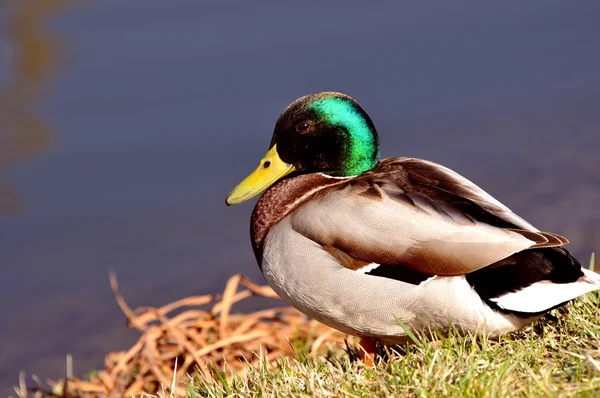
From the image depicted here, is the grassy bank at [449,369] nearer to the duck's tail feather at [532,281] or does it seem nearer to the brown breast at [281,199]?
the duck's tail feather at [532,281]

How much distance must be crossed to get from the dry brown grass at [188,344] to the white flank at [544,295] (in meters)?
1.47

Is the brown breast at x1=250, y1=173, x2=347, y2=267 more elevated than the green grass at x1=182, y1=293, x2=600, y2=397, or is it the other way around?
the brown breast at x1=250, y1=173, x2=347, y2=267

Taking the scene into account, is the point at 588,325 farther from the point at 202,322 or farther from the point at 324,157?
the point at 202,322

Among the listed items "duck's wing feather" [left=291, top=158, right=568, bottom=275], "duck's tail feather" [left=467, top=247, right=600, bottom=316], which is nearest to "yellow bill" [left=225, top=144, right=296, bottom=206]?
"duck's wing feather" [left=291, top=158, right=568, bottom=275]

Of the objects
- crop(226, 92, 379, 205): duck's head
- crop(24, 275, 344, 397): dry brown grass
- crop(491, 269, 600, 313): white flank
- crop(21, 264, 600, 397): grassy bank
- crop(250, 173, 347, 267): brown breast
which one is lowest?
crop(24, 275, 344, 397): dry brown grass

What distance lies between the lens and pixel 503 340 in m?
3.47

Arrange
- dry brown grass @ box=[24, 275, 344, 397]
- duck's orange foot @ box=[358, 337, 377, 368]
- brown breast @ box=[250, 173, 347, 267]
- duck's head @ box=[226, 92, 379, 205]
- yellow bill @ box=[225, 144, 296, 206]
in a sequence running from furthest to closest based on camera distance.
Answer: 1. dry brown grass @ box=[24, 275, 344, 397]
2. yellow bill @ box=[225, 144, 296, 206]
3. duck's head @ box=[226, 92, 379, 205]
4. brown breast @ box=[250, 173, 347, 267]
5. duck's orange foot @ box=[358, 337, 377, 368]

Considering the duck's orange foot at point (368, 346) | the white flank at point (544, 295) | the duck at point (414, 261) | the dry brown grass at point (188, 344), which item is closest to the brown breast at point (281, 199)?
the duck at point (414, 261)

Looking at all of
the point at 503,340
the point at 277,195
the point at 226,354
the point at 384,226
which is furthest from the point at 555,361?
the point at 226,354

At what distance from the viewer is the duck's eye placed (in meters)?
4.19

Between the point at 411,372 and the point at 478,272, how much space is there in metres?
0.68

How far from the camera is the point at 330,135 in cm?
420

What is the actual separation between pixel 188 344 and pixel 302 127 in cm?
136

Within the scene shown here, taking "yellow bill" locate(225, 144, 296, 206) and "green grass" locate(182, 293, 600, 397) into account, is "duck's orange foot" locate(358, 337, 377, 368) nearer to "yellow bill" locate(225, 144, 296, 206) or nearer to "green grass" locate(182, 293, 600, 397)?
"green grass" locate(182, 293, 600, 397)
